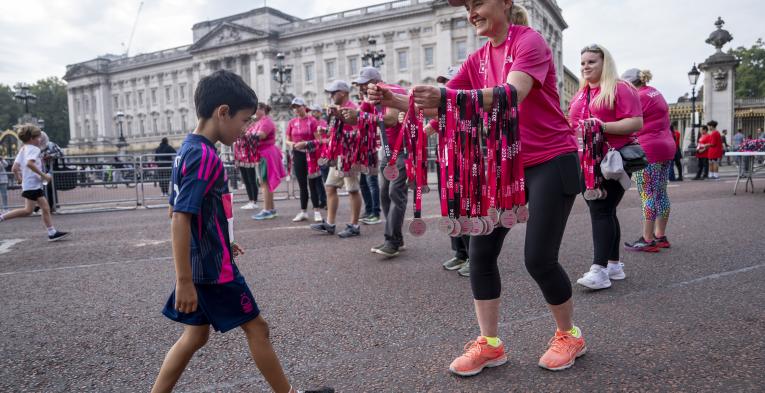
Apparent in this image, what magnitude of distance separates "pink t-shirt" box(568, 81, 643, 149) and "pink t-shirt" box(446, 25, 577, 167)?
1691 millimetres

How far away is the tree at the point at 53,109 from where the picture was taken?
10194cm

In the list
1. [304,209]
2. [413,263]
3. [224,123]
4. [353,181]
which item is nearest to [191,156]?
[224,123]

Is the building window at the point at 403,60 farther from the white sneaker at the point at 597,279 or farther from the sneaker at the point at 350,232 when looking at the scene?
the white sneaker at the point at 597,279

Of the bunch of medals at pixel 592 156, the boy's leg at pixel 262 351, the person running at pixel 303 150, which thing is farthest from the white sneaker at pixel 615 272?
the person running at pixel 303 150

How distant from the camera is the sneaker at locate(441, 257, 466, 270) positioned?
530cm

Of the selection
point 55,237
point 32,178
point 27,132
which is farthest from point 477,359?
point 27,132

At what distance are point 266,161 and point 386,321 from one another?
22.9 feet

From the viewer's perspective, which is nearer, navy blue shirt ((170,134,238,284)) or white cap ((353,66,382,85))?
navy blue shirt ((170,134,238,284))

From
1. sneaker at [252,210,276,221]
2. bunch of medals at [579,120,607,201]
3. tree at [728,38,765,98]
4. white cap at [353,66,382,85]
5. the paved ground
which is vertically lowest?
the paved ground

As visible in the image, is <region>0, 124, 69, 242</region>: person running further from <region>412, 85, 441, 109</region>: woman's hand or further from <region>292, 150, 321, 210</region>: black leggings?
<region>412, 85, 441, 109</region>: woman's hand

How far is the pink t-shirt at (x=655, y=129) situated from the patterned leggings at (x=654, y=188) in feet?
0.67

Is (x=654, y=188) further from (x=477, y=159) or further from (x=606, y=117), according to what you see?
(x=477, y=159)

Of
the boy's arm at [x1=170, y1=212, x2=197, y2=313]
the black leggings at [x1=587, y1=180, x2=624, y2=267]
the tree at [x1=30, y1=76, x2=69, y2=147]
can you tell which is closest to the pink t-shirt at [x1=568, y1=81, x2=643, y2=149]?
the black leggings at [x1=587, y1=180, x2=624, y2=267]

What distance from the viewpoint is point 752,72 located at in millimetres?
61750
